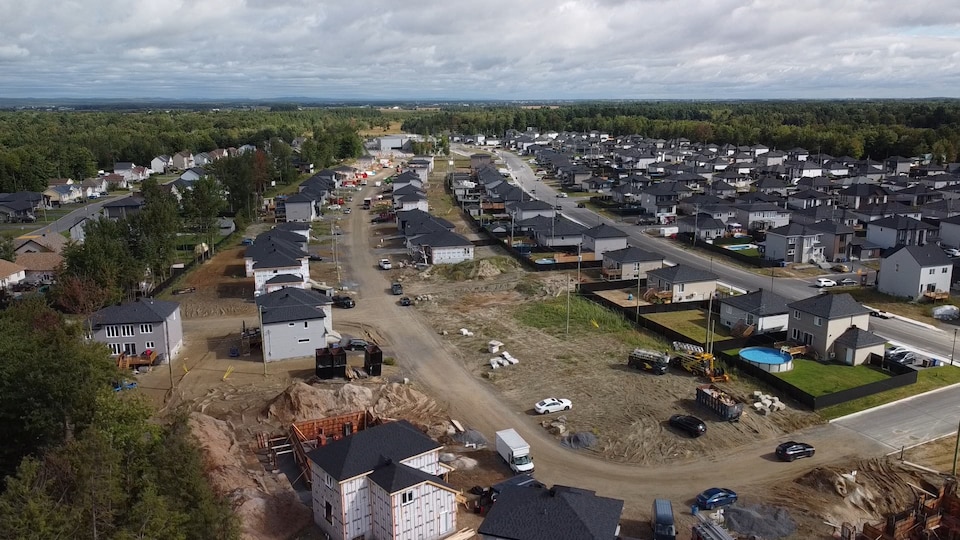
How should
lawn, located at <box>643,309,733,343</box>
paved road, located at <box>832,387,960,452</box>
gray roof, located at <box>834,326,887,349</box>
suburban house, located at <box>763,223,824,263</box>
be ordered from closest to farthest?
paved road, located at <box>832,387,960,452</box>, gray roof, located at <box>834,326,887,349</box>, lawn, located at <box>643,309,733,343</box>, suburban house, located at <box>763,223,824,263</box>

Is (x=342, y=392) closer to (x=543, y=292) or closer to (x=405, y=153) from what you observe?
(x=543, y=292)

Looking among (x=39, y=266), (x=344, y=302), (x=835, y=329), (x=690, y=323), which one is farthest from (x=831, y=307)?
(x=39, y=266)

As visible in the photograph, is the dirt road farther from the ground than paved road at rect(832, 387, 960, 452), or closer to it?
closer to it

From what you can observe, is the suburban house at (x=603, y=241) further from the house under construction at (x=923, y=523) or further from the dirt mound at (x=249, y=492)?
the dirt mound at (x=249, y=492)

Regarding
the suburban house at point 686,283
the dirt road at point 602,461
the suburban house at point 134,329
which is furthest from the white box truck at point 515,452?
the suburban house at point 686,283

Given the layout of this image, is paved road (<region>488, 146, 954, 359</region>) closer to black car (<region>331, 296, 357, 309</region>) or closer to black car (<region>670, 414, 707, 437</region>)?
black car (<region>670, 414, 707, 437</region>)

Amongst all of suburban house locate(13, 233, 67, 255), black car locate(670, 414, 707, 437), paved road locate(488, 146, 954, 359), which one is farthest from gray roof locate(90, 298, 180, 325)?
paved road locate(488, 146, 954, 359)

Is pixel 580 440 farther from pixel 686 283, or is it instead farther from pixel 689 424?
pixel 686 283
